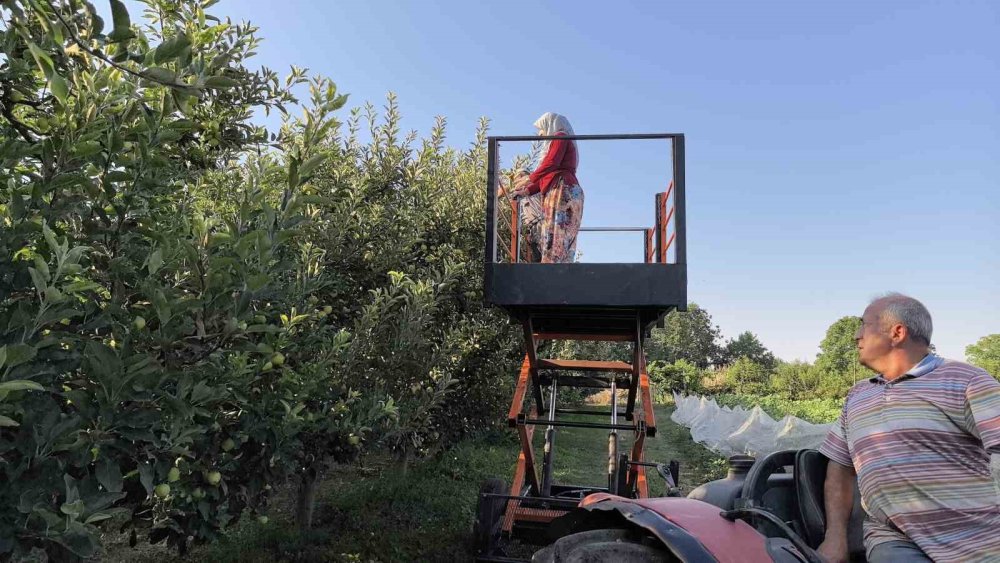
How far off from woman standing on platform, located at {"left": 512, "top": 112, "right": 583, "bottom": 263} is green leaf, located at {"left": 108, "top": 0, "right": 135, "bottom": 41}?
4197 mm

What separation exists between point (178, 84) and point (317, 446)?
8.66ft

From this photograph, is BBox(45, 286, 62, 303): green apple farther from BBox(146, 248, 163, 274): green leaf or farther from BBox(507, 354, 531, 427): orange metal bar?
BBox(507, 354, 531, 427): orange metal bar

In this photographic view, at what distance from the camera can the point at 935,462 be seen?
225 cm

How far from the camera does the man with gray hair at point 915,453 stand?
218 centimetres

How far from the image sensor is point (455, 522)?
6.99 m

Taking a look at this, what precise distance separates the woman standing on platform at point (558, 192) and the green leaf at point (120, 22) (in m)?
4.20

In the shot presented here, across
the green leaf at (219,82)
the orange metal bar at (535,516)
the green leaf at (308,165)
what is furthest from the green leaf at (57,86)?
the orange metal bar at (535,516)

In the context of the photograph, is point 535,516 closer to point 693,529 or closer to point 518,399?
point 518,399

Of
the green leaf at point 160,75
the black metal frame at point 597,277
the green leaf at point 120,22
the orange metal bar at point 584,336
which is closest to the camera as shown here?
the green leaf at point 120,22

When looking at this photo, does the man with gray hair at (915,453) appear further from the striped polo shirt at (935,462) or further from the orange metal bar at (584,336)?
the orange metal bar at (584,336)

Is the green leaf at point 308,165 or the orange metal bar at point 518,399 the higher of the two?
the green leaf at point 308,165

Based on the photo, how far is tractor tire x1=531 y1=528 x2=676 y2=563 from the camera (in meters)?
2.26

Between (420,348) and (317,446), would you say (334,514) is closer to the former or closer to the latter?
(420,348)

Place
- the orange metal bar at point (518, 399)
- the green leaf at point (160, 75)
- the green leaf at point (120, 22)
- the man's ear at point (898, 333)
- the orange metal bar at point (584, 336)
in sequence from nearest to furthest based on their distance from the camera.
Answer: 1. the green leaf at point (120, 22)
2. the green leaf at point (160, 75)
3. the man's ear at point (898, 333)
4. the orange metal bar at point (518, 399)
5. the orange metal bar at point (584, 336)
